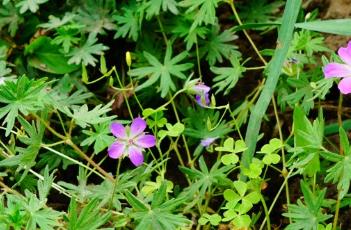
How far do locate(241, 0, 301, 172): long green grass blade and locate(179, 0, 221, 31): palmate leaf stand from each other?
0.27 metres

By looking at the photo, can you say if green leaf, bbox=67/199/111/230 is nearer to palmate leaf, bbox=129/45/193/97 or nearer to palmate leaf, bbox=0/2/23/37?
palmate leaf, bbox=129/45/193/97

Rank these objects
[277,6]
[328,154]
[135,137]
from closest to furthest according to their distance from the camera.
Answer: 1. [328,154]
2. [135,137]
3. [277,6]

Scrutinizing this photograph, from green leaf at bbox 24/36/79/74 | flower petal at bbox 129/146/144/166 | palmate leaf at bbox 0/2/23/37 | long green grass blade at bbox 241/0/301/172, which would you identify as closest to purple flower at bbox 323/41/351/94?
long green grass blade at bbox 241/0/301/172

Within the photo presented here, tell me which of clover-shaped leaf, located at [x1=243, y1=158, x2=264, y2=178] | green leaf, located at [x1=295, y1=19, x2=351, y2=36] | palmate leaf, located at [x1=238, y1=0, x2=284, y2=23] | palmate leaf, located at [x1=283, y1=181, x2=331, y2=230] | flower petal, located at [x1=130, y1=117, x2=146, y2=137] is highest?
green leaf, located at [x1=295, y1=19, x2=351, y2=36]

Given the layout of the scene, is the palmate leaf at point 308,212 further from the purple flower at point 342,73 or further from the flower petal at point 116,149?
the flower petal at point 116,149

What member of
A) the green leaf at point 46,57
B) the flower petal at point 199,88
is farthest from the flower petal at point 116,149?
the green leaf at point 46,57

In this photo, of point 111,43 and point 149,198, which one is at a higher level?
point 111,43

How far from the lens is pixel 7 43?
2281 millimetres

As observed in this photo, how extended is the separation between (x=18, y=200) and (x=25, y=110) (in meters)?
0.18

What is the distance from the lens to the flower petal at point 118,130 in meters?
1.67

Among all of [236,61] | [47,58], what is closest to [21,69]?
[47,58]

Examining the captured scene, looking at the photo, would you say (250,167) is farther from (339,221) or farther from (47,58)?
(47,58)

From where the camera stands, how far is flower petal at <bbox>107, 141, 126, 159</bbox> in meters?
1.65

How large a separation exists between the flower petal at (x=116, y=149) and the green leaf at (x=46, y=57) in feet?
1.91
